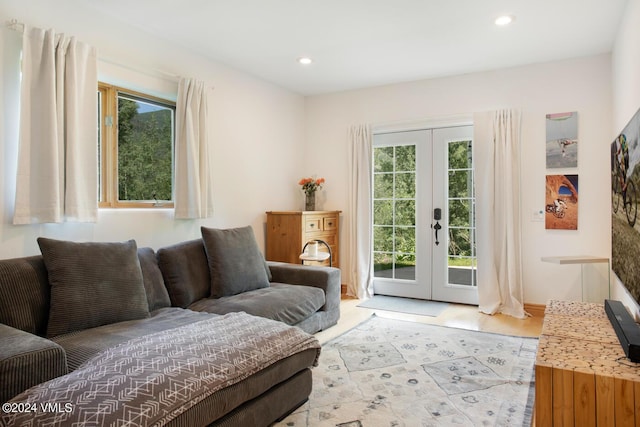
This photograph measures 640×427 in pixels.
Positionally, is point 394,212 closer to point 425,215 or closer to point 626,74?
point 425,215

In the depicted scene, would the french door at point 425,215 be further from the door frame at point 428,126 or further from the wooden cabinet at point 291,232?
the wooden cabinet at point 291,232

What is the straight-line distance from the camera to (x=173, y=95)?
3.56 metres

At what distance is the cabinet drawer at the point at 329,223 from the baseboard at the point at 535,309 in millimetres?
2267

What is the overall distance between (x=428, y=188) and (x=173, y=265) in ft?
9.76

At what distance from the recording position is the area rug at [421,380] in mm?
2131

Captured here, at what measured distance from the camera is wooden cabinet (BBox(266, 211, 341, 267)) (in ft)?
14.4

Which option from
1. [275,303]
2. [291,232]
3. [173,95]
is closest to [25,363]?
[275,303]

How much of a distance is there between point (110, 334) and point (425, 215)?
3.54 meters

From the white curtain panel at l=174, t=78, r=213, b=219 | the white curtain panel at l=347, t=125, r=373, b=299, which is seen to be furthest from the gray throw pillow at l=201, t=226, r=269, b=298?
the white curtain panel at l=347, t=125, r=373, b=299

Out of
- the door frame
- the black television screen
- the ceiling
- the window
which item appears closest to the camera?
the black television screen

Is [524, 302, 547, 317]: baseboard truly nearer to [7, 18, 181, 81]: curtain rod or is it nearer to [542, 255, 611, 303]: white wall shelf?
[542, 255, 611, 303]: white wall shelf

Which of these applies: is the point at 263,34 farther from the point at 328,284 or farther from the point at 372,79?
the point at 328,284

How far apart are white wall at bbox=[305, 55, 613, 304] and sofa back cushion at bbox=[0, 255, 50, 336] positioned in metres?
3.85

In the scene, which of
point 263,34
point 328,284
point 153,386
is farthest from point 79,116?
point 328,284
